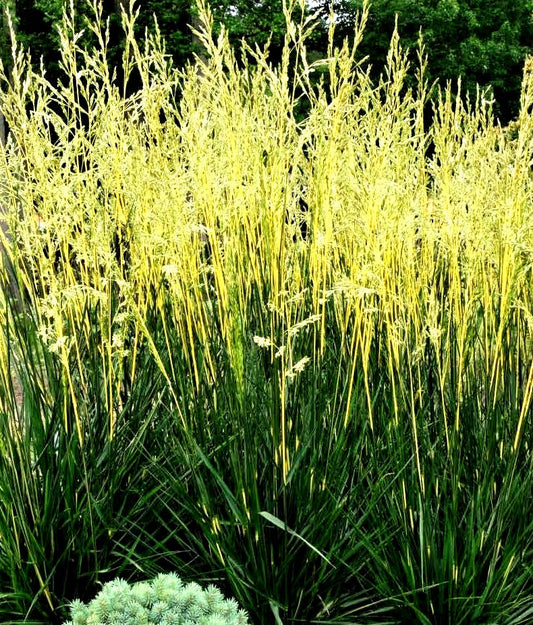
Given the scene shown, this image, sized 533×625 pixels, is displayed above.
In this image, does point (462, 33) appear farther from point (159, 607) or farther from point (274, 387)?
point (159, 607)

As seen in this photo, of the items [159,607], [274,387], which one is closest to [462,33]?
[274,387]

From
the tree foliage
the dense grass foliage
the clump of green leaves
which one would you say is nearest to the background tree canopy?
the tree foliage

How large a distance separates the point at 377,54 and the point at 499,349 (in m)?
17.8

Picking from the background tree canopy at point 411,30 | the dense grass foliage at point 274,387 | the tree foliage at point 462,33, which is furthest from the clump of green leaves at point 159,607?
the tree foliage at point 462,33

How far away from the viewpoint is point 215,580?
2.12 metres

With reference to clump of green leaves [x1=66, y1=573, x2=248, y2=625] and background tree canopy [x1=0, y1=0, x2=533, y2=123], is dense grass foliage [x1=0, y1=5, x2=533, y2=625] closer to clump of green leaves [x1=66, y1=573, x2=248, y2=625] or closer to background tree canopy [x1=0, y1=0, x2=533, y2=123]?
clump of green leaves [x1=66, y1=573, x2=248, y2=625]

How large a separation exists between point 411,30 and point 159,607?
18925 mm

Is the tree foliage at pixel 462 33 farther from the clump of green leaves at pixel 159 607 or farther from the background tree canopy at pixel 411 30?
the clump of green leaves at pixel 159 607

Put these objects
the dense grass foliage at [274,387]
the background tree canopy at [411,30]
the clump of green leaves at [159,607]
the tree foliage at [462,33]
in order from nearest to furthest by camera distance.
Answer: the clump of green leaves at [159,607]
the dense grass foliage at [274,387]
the background tree canopy at [411,30]
the tree foliage at [462,33]

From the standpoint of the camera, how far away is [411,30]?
714 inches

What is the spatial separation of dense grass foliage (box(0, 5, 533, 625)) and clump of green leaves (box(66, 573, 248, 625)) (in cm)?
29

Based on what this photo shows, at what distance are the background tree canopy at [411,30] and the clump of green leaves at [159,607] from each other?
14.3 m

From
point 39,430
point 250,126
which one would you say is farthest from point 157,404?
point 250,126

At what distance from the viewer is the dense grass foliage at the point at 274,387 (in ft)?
6.68
